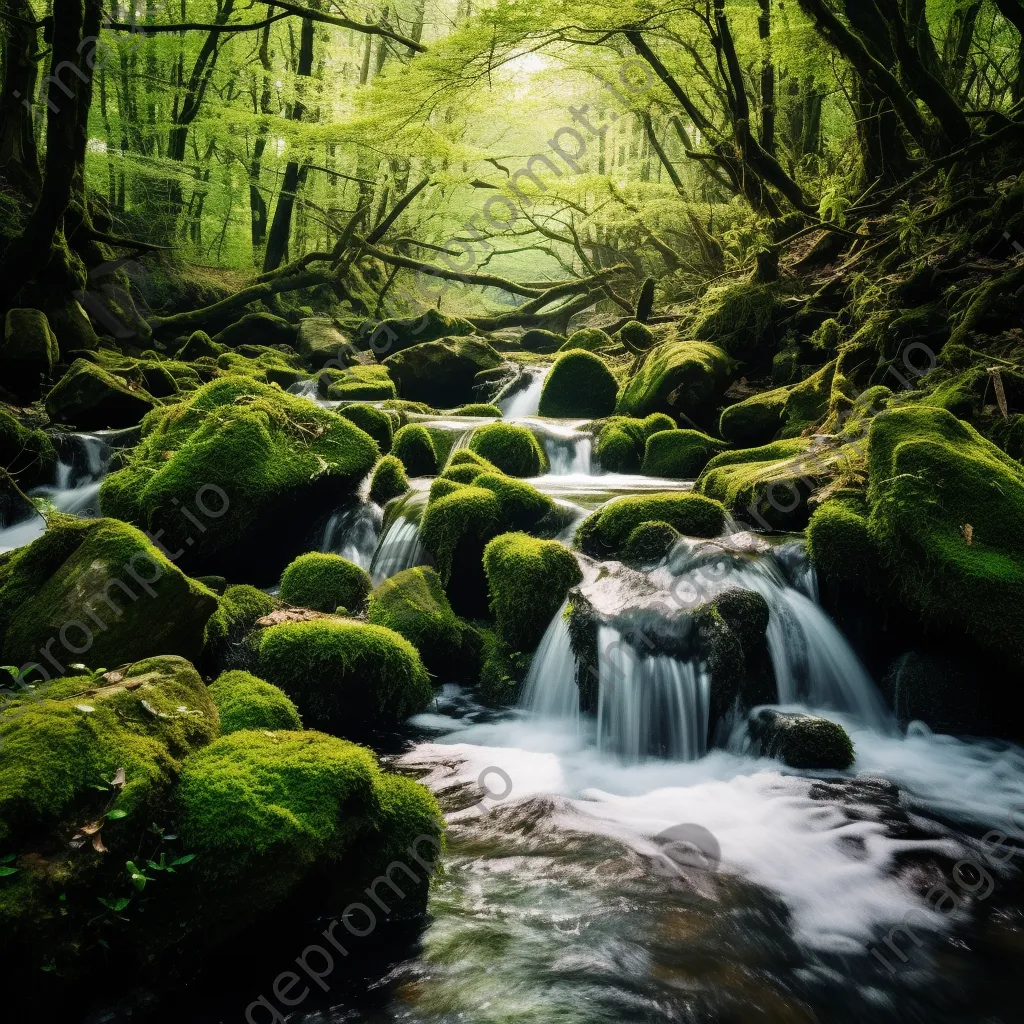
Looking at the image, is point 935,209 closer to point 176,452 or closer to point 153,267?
point 176,452

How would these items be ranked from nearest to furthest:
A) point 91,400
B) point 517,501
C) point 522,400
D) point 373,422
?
point 517,501, point 373,422, point 91,400, point 522,400

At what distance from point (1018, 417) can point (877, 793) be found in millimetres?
4089

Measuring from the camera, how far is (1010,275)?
26.2 feet

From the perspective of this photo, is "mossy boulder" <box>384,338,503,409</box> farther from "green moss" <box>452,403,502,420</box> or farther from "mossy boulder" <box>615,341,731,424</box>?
"mossy boulder" <box>615,341,731,424</box>

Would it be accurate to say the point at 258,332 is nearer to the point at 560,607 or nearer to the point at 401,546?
the point at 401,546

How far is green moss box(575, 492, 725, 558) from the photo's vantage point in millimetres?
7328

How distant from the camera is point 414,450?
10125 millimetres

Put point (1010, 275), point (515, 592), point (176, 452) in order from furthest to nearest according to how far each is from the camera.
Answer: point (1010, 275) < point (176, 452) < point (515, 592)

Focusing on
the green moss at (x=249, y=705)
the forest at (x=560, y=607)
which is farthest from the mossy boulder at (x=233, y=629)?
the green moss at (x=249, y=705)

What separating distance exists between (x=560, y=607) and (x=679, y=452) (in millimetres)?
4810

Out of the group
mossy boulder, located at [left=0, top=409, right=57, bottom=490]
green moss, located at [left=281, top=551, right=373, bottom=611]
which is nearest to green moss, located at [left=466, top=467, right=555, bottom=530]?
green moss, located at [left=281, top=551, right=373, bottom=611]

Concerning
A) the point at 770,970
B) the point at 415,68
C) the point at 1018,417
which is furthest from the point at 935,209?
the point at 770,970

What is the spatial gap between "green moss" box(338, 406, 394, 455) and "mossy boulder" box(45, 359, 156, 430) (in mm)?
3640

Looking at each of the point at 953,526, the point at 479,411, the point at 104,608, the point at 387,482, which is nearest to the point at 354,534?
the point at 387,482
